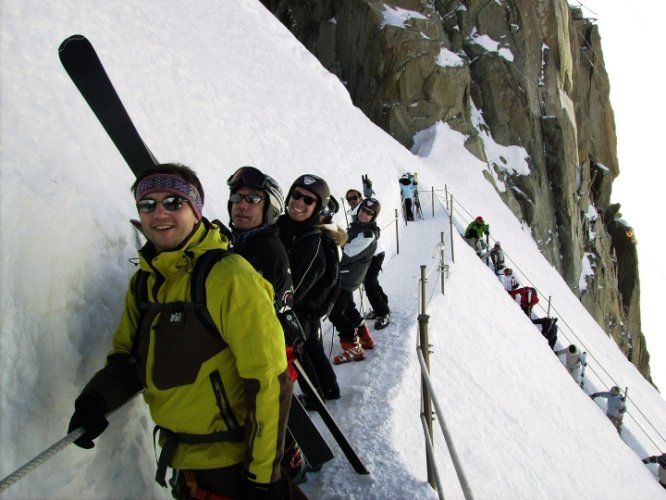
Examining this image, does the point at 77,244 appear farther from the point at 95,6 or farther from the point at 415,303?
the point at 415,303

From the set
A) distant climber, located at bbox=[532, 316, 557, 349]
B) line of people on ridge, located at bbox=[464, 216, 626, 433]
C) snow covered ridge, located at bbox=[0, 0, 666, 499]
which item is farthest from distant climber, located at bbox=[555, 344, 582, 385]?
snow covered ridge, located at bbox=[0, 0, 666, 499]

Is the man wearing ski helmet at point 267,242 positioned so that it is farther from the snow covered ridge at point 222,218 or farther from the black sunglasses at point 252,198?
the snow covered ridge at point 222,218

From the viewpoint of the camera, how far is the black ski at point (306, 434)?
3.02 metres

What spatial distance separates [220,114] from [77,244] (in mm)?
5416

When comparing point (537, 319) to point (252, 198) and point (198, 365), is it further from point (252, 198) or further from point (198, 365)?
point (198, 365)

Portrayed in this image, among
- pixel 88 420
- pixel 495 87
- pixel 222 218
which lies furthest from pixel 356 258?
pixel 495 87

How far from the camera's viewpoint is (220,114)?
7.60 metres

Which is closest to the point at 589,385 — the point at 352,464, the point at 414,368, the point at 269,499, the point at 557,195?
the point at 414,368

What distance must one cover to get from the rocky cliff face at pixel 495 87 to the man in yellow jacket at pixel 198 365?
97.5 feet

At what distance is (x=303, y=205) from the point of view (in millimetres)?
3840

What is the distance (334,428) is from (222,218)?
2951 mm

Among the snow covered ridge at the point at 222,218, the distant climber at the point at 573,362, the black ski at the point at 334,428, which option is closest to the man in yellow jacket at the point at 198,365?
the snow covered ridge at the point at 222,218

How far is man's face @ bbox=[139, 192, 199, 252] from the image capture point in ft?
7.17

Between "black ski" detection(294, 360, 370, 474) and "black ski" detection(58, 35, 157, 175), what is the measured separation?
173 centimetres
